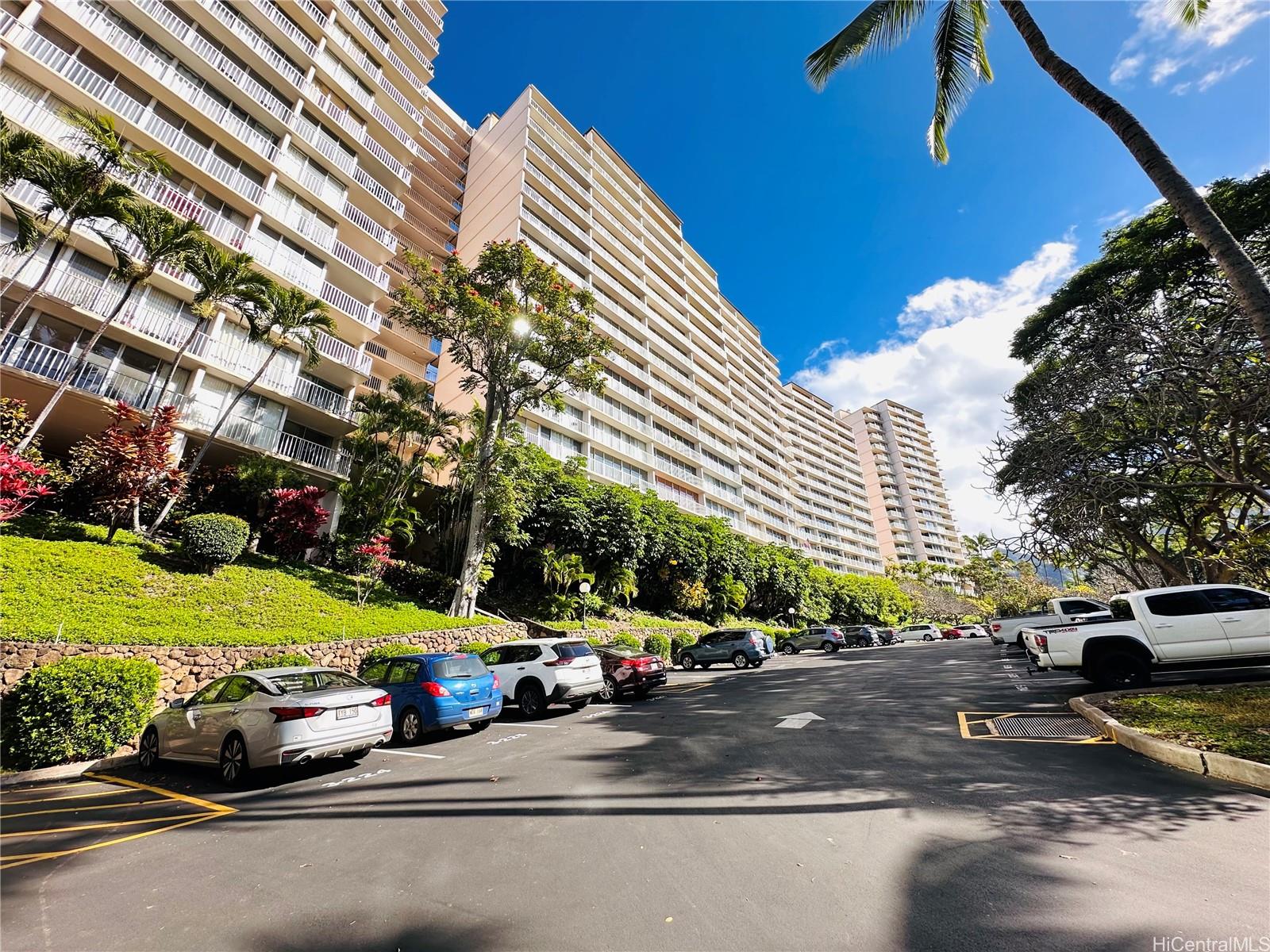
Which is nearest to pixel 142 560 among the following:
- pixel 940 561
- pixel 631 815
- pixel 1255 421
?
pixel 631 815

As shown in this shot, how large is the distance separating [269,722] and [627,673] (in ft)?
26.5

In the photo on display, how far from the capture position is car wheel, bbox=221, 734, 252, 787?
244 inches

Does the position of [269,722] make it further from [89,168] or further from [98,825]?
[89,168]

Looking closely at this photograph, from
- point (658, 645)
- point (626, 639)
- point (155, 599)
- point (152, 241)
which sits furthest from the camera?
point (658, 645)

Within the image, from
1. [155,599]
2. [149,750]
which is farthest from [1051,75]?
[155,599]

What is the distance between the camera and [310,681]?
6.88 meters

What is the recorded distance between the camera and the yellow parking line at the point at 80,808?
17.2ft

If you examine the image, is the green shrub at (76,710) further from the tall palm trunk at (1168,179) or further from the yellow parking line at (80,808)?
the tall palm trunk at (1168,179)

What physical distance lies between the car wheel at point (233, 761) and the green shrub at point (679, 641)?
1812 centimetres

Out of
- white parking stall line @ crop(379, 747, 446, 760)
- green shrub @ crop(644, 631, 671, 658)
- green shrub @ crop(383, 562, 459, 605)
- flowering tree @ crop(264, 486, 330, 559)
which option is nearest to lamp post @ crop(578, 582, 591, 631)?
green shrub @ crop(644, 631, 671, 658)

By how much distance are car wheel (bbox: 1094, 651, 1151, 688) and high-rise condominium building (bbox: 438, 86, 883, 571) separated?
25873mm

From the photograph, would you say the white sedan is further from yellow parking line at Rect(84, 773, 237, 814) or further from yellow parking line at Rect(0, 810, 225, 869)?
yellow parking line at Rect(0, 810, 225, 869)

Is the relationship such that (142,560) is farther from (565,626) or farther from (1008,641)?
(1008,641)

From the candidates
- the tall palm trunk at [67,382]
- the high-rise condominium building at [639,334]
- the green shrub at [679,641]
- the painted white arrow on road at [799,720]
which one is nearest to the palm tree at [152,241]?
the tall palm trunk at [67,382]
